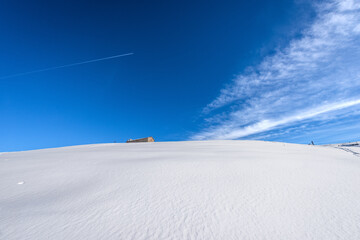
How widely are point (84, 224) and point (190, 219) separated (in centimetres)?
74

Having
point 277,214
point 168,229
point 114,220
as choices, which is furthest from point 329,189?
point 114,220

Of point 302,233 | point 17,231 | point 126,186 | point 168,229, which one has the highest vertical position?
point 126,186

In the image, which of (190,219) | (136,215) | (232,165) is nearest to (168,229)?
(190,219)

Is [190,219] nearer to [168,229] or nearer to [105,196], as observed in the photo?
[168,229]

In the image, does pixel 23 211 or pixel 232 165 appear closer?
pixel 23 211

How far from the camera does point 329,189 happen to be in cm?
178

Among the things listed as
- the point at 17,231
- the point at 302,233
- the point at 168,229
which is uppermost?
the point at 17,231

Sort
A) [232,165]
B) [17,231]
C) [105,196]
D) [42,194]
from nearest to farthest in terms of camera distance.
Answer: [17,231]
[105,196]
[42,194]
[232,165]

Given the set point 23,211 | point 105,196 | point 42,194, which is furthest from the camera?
point 42,194

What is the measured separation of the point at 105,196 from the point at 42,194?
2.35 feet

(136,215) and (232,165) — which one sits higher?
(232,165)

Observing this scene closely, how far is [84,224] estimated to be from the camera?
1145mm

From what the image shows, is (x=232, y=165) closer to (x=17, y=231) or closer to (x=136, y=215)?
(x=136, y=215)

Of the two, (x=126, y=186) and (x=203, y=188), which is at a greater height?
(x=126, y=186)
